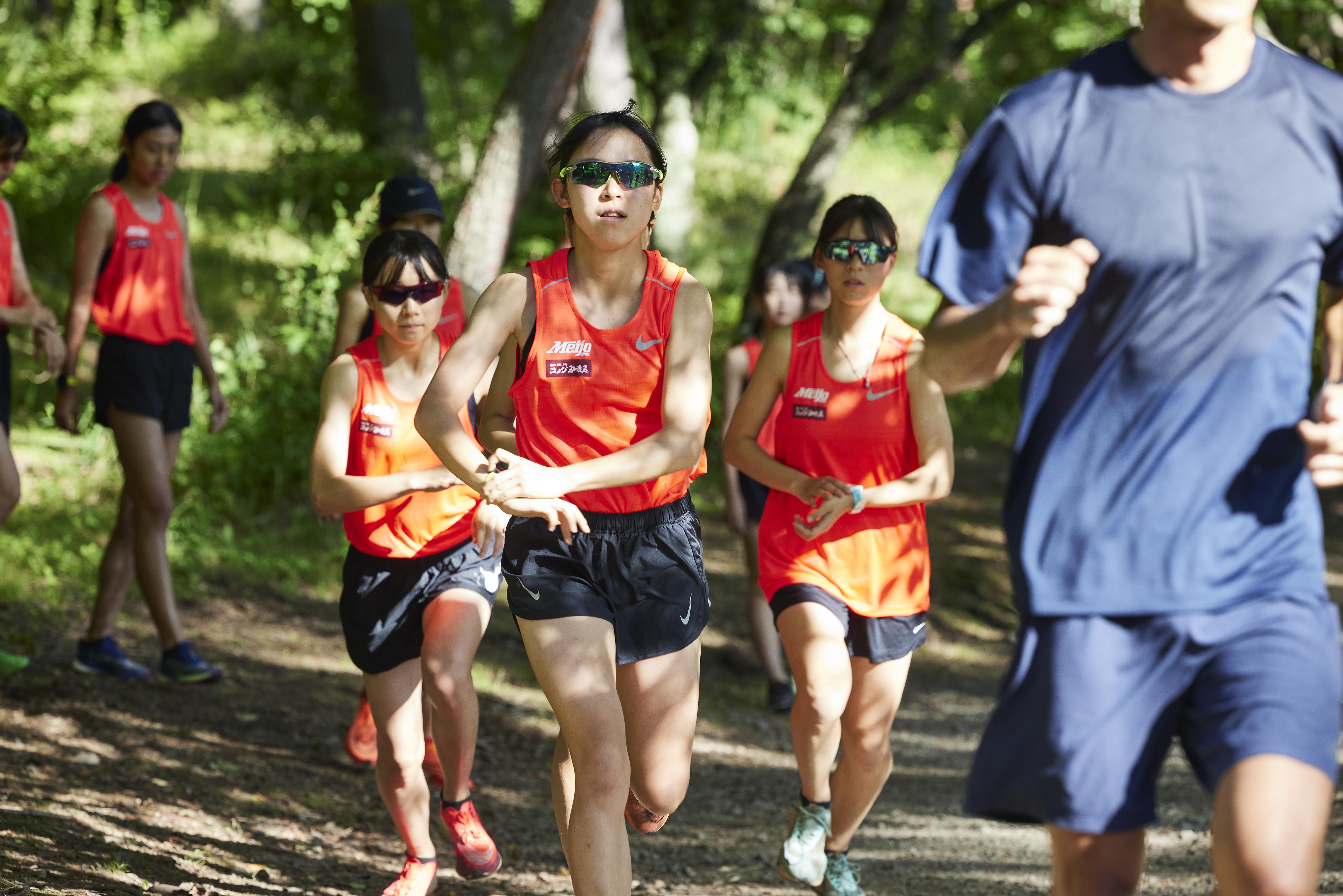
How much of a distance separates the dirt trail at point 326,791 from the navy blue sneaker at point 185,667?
10 cm

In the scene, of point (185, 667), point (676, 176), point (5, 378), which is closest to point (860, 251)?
point (5, 378)

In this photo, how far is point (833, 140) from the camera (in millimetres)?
11828

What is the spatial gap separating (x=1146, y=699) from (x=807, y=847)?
7.68 feet

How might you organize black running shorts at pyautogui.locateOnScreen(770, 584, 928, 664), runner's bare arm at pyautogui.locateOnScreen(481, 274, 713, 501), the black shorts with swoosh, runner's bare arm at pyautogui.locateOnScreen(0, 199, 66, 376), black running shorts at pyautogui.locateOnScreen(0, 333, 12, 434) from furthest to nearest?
1. black running shorts at pyautogui.locateOnScreen(0, 333, 12, 434)
2. runner's bare arm at pyautogui.locateOnScreen(0, 199, 66, 376)
3. black running shorts at pyautogui.locateOnScreen(770, 584, 928, 664)
4. the black shorts with swoosh
5. runner's bare arm at pyautogui.locateOnScreen(481, 274, 713, 501)

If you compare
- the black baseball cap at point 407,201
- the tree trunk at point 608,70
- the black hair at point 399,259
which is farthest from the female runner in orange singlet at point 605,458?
the tree trunk at point 608,70

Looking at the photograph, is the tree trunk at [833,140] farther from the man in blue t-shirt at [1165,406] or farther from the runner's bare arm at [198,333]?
the man in blue t-shirt at [1165,406]

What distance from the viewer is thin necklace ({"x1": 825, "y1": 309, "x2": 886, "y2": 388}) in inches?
181

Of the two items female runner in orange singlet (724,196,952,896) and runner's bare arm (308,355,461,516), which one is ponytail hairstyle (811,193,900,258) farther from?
runner's bare arm (308,355,461,516)

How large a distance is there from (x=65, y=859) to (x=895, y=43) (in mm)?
10026

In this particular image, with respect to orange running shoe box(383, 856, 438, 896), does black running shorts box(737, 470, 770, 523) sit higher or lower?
higher

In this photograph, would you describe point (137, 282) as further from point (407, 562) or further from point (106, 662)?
point (407, 562)

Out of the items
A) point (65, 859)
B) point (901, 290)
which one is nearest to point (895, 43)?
point (901, 290)

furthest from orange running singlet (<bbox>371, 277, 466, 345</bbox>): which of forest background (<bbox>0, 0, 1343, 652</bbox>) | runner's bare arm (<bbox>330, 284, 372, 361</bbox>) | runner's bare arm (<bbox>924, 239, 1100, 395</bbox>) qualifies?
forest background (<bbox>0, 0, 1343, 652</bbox>)

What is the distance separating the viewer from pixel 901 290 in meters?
17.4
